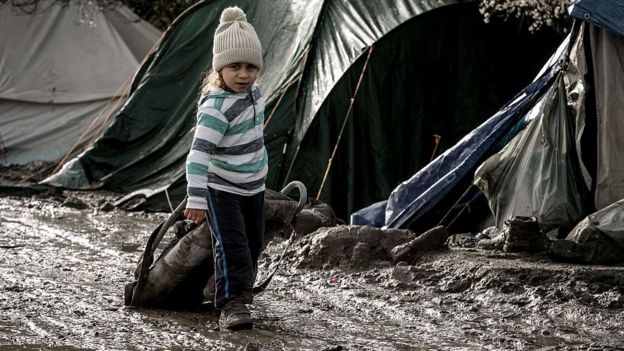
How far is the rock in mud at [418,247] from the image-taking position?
783cm

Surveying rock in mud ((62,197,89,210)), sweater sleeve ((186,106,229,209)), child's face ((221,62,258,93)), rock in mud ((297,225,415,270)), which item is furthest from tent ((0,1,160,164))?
sweater sleeve ((186,106,229,209))

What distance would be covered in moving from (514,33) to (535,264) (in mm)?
4290

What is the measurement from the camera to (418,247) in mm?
7895

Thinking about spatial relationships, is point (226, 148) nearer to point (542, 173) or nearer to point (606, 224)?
point (606, 224)

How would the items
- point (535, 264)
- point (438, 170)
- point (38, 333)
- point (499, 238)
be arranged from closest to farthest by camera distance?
1. point (38, 333)
2. point (535, 264)
3. point (499, 238)
4. point (438, 170)

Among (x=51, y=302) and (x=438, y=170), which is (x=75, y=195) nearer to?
(x=438, y=170)

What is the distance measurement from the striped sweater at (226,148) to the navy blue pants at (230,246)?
58 millimetres

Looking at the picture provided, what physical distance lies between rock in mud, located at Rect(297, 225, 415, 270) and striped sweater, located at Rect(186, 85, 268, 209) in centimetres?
175

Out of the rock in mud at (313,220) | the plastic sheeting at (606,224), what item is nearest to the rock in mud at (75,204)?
the rock in mud at (313,220)

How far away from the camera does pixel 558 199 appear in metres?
8.17

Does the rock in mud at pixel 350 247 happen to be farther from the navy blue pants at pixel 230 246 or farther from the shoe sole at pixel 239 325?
the shoe sole at pixel 239 325

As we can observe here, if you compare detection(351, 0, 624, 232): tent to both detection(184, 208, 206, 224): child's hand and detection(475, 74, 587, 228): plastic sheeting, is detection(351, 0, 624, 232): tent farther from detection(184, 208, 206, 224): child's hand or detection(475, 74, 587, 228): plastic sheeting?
detection(184, 208, 206, 224): child's hand

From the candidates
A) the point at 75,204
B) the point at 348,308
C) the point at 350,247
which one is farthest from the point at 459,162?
the point at 75,204

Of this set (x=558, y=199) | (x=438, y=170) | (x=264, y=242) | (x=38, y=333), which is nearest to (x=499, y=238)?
(x=558, y=199)
